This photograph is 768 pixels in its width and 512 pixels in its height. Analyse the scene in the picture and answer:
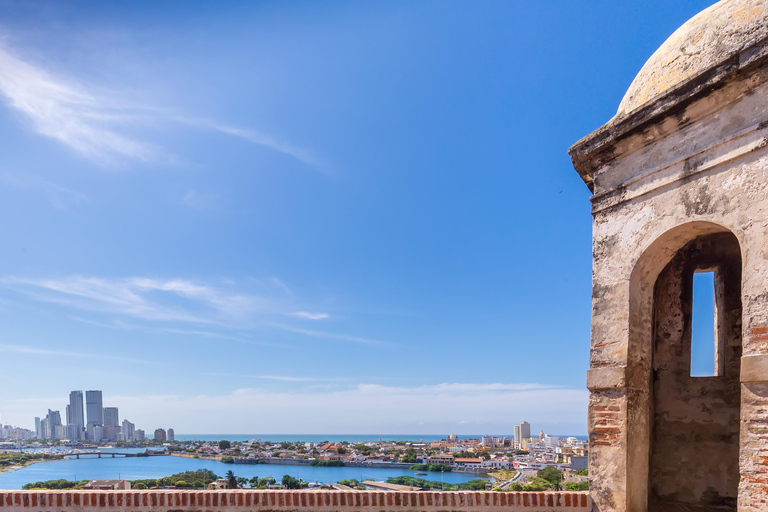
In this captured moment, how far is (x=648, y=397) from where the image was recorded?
4.43 m

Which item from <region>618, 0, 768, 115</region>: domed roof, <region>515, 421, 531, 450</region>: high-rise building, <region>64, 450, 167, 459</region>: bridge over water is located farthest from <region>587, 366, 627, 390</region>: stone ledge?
<region>515, 421, 531, 450</region>: high-rise building

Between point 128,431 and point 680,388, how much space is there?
21451 cm

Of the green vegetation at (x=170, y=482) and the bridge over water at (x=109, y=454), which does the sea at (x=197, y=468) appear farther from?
the green vegetation at (x=170, y=482)

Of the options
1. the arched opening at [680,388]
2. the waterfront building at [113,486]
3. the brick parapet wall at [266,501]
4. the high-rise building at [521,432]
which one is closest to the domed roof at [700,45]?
the arched opening at [680,388]

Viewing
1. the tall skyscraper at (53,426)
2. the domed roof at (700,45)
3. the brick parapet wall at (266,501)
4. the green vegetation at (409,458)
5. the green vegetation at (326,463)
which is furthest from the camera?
the tall skyscraper at (53,426)

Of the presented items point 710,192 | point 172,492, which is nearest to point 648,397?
point 710,192

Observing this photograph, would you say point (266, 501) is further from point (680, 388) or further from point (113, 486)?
point (113, 486)

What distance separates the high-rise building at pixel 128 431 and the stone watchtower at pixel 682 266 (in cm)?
20661

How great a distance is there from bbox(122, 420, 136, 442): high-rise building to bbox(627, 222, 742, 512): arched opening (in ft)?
677

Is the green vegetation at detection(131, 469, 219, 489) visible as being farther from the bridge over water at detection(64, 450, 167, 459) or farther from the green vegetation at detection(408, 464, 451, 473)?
the bridge over water at detection(64, 450, 167, 459)

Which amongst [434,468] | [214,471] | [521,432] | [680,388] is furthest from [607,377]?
[521,432]

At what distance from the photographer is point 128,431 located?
188m

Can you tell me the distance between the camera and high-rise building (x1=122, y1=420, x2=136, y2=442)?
184 metres

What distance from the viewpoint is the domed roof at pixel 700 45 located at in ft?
12.3
